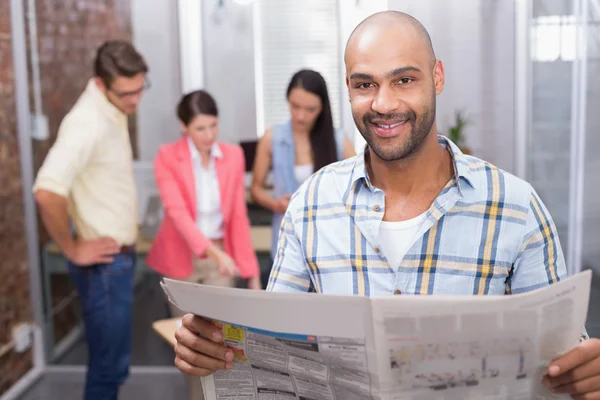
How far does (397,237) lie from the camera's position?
48.1 inches

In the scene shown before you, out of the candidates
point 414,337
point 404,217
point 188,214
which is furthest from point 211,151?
point 414,337

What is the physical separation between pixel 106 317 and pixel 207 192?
638 mm

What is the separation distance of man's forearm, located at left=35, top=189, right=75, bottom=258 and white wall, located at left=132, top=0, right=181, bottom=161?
0.96m

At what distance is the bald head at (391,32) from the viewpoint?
3.78ft

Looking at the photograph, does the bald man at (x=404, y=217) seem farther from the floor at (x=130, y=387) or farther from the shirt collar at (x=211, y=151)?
the floor at (x=130, y=387)

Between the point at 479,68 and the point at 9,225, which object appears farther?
the point at 9,225

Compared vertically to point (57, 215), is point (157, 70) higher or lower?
higher

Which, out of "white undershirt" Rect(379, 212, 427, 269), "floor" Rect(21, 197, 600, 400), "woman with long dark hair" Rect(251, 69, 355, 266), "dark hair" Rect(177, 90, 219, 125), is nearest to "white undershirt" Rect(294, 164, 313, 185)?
"woman with long dark hair" Rect(251, 69, 355, 266)

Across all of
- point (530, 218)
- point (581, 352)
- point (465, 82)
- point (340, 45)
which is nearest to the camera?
point (581, 352)

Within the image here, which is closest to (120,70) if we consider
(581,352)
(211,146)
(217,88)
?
(211,146)

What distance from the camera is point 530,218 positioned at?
3.78ft

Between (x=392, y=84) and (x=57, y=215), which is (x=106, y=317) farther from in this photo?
(x=392, y=84)

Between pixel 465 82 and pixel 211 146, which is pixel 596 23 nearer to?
pixel 465 82

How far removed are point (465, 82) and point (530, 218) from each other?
1306mm
